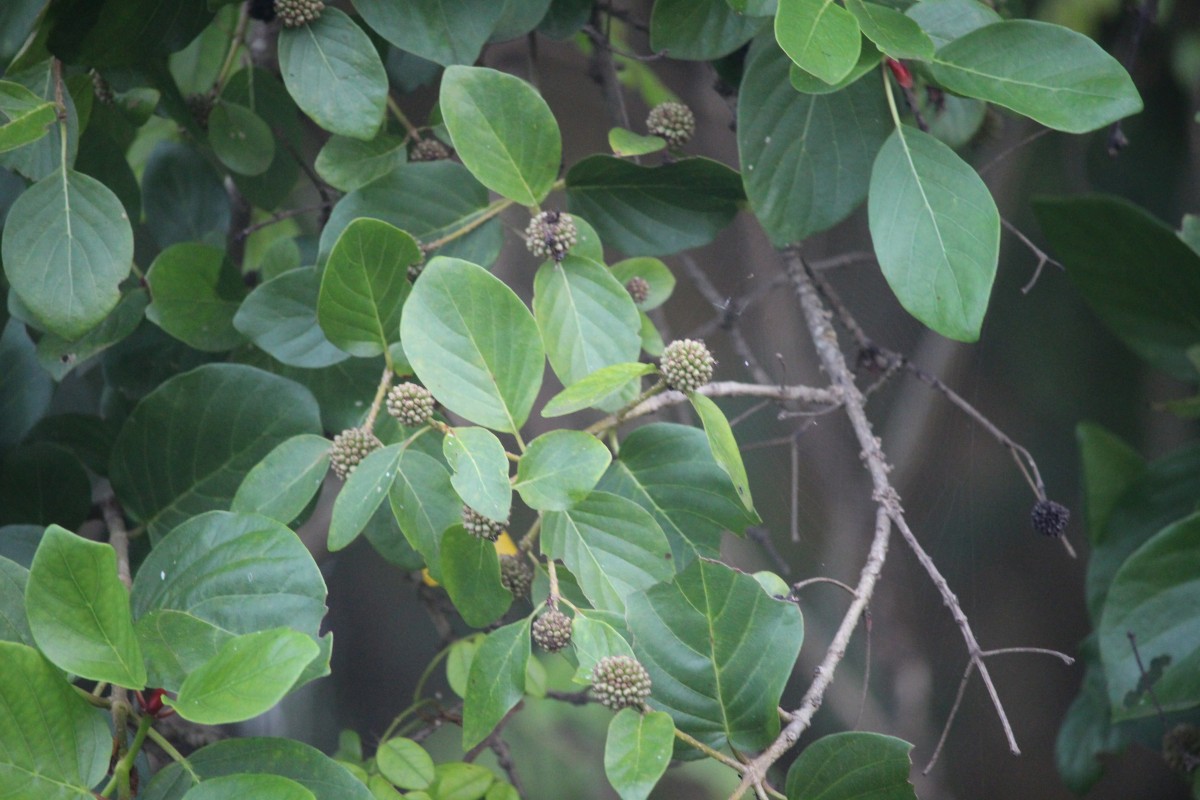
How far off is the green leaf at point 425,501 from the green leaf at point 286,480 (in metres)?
0.06

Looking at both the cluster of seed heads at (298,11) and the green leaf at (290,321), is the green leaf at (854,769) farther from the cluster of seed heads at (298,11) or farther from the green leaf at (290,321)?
the cluster of seed heads at (298,11)

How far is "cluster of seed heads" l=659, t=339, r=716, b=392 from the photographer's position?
0.56 m

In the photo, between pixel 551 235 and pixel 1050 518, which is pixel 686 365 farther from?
pixel 1050 518

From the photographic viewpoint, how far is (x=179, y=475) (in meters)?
0.76

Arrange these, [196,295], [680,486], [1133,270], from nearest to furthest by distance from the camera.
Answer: [680,486] → [196,295] → [1133,270]

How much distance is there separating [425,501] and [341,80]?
331 millimetres

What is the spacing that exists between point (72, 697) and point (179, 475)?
0.26 m

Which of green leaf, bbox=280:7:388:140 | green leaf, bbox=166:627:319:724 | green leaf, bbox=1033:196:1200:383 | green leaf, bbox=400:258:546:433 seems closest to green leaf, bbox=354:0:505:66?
green leaf, bbox=280:7:388:140

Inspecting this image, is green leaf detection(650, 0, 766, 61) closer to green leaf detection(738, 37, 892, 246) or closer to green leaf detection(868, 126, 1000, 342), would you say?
green leaf detection(738, 37, 892, 246)

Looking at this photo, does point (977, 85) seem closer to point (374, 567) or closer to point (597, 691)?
point (597, 691)

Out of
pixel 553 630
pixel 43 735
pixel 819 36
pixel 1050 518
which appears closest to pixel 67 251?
pixel 43 735

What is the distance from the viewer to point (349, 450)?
0.63 meters

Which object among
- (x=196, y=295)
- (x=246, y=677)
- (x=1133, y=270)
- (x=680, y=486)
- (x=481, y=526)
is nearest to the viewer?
(x=246, y=677)

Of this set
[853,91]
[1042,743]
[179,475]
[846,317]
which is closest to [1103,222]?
[846,317]
